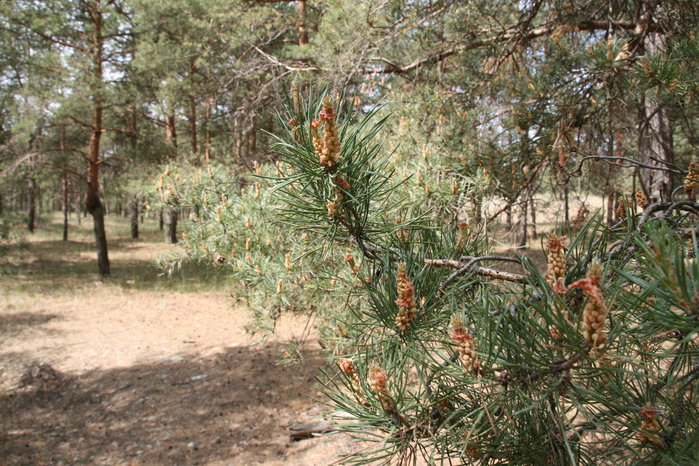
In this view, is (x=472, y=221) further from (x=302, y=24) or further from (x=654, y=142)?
(x=302, y=24)

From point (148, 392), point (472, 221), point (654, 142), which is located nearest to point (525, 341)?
point (472, 221)

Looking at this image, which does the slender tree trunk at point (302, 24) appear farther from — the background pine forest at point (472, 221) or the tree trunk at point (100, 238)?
the tree trunk at point (100, 238)

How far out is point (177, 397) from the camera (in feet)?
15.6

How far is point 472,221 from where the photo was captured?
2.24m

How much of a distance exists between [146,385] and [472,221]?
15.1ft

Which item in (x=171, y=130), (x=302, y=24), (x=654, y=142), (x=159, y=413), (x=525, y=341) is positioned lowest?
(x=159, y=413)

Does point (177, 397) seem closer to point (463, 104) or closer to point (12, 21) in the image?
point (463, 104)

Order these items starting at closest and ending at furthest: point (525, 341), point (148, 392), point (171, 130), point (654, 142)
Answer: point (525, 341) → point (654, 142) → point (148, 392) → point (171, 130)

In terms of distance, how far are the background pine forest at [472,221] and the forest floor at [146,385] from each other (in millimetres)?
990

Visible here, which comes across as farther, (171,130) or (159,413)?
(171,130)

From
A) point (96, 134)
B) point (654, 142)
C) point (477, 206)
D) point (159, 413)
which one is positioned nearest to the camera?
point (477, 206)

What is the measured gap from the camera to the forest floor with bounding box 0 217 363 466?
376 centimetres

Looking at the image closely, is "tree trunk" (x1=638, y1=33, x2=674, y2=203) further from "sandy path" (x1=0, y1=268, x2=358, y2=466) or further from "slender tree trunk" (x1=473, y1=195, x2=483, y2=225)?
"sandy path" (x1=0, y1=268, x2=358, y2=466)

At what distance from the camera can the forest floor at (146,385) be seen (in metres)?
3.76
